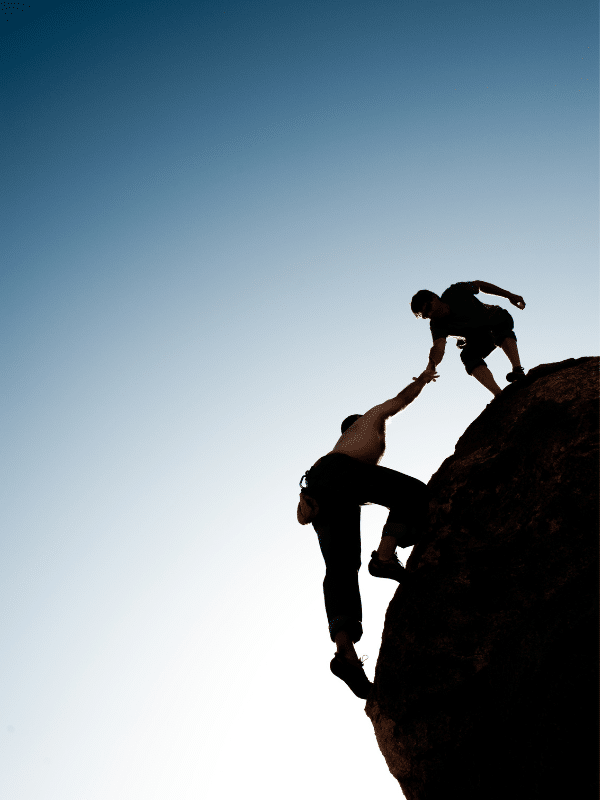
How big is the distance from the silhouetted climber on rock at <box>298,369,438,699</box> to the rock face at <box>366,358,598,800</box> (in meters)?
0.25

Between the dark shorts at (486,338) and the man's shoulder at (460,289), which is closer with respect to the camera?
the dark shorts at (486,338)

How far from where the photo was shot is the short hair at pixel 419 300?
→ 750 cm

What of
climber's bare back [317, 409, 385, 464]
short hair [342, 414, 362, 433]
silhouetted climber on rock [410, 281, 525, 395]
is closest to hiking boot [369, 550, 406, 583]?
climber's bare back [317, 409, 385, 464]

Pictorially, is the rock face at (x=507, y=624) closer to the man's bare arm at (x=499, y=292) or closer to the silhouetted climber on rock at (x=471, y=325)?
the silhouetted climber on rock at (x=471, y=325)

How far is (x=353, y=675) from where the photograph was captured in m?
5.27

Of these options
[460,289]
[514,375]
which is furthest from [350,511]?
[460,289]

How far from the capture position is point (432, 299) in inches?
296

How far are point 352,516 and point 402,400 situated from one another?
1.32m

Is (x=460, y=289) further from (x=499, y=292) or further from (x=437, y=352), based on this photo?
(x=437, y=352)

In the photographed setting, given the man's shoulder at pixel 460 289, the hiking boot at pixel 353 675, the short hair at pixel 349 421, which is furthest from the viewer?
the man's shoulder at pixel 460 289

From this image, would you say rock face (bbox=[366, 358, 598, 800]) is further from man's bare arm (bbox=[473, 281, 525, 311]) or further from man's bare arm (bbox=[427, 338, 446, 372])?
man's bare arm (bbox=[473, 281, 525, 311])

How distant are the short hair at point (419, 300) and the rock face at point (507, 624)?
2.17 meters

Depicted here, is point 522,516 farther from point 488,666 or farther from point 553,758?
point 553,758

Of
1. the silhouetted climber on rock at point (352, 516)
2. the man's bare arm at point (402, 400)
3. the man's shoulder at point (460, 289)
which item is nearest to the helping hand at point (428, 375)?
the man's bare arm at point (402, 400)
